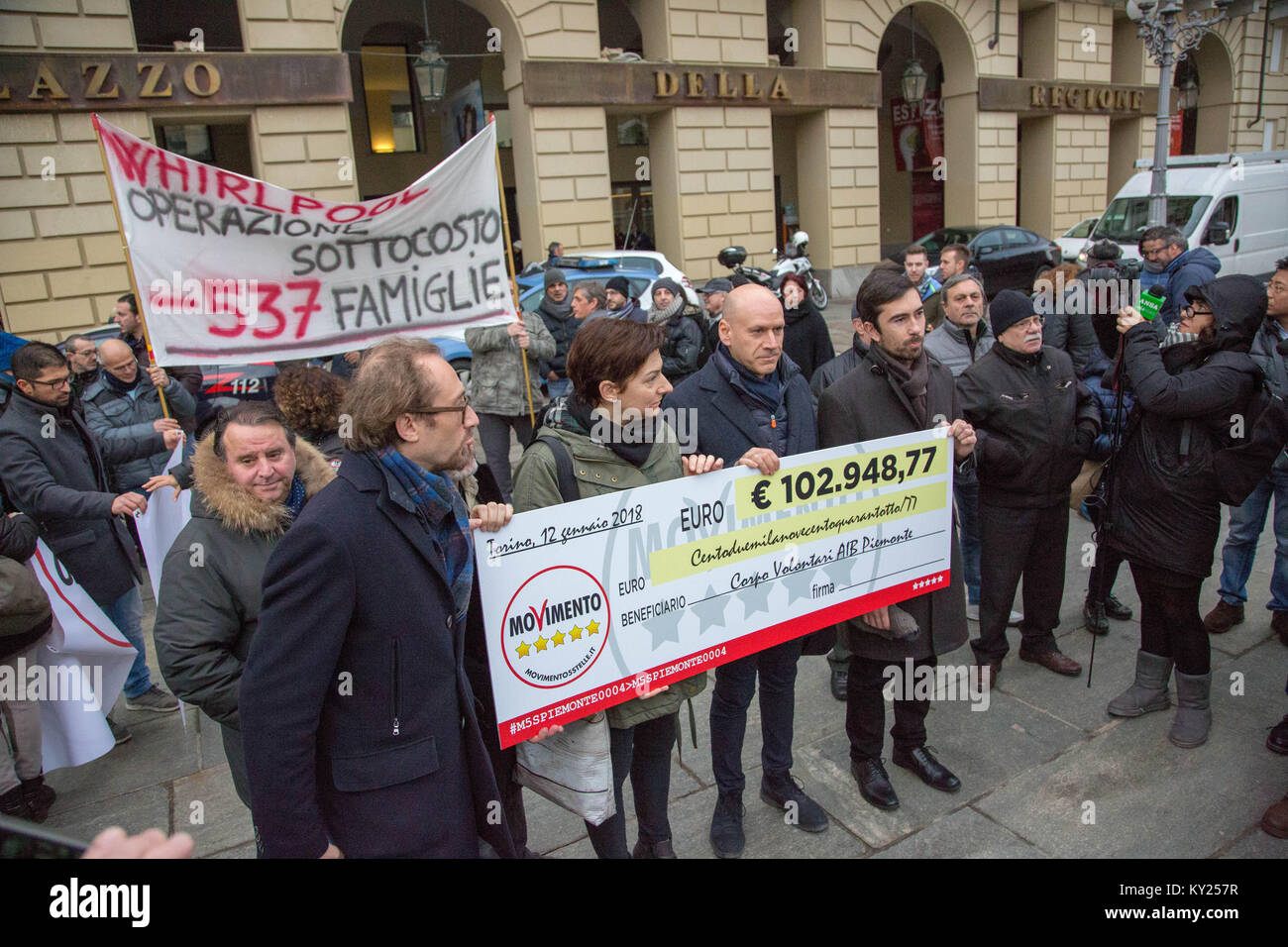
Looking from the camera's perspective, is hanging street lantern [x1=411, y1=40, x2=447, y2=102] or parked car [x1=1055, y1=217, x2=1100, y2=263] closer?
hanging street lantern [x1=411, y1=40, x2=447, y2=102]

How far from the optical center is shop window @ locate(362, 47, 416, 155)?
65.5ft

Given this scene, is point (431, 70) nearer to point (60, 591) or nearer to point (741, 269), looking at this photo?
point (741, 269)

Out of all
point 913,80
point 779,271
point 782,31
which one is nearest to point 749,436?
point 779,271

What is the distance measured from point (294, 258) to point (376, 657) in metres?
3.43

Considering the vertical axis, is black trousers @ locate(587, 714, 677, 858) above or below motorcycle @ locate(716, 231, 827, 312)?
below

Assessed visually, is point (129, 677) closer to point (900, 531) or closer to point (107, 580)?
point (107, 580)

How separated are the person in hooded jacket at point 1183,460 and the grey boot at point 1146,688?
2 cm

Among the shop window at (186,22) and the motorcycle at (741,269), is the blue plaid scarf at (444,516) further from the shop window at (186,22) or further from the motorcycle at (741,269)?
the shop window at (186,22)

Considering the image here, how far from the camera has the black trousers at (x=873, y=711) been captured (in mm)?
3344

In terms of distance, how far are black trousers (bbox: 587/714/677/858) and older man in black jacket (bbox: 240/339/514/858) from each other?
0.68 meters

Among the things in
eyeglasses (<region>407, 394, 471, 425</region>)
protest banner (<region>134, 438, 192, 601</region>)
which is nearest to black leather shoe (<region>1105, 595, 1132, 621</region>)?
eyeglasses (<region>407, 394, 471, 425</region>)

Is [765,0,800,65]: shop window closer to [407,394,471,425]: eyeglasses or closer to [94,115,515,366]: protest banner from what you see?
[94,115,515,366]: protest banner

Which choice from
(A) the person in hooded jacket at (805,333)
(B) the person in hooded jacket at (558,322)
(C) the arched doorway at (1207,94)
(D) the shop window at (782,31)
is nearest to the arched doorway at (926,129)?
(D) the shop window at (782,31)

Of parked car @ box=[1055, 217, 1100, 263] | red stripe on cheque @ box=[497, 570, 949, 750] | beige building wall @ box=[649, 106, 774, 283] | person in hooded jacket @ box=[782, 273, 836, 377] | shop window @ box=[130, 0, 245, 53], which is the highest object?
shop window @ box=[130, 0, 245, 53]
